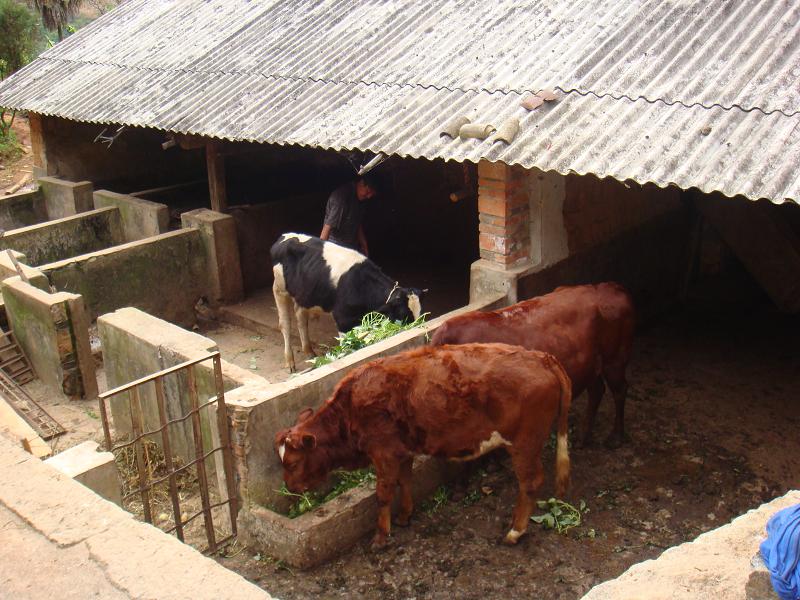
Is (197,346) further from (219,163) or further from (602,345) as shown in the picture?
(219,163)

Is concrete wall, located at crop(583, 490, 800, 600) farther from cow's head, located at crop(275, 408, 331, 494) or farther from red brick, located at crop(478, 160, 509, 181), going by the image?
red brick, located at crop(478, 160, 509, 181)

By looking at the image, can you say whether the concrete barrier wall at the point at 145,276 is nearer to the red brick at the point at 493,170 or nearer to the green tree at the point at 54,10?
the red brick at the point at 493,170

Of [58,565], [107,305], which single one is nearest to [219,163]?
[107,305]

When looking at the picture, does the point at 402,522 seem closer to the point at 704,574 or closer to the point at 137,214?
the point at 704,574

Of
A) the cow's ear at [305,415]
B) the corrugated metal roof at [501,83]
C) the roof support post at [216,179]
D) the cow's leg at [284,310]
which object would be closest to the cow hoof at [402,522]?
the cow's ear at [305,415]

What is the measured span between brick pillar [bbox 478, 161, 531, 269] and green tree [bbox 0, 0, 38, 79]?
60.6ft

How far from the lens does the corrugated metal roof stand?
6180 mm

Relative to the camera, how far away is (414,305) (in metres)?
7.81

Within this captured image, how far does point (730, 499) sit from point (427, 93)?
4.45 meters

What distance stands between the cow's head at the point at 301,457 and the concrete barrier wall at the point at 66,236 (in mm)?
6416

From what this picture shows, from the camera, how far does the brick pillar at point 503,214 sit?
7.18 meters

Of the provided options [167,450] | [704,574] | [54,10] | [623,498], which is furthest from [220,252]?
[54,10]

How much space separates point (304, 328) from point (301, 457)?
133 inches

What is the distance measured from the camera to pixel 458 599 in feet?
17.6
